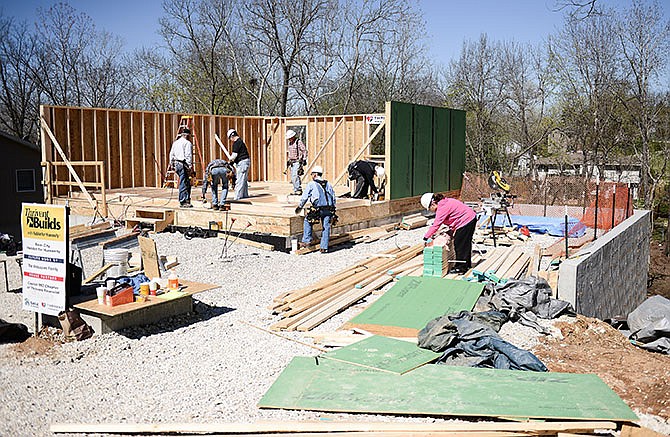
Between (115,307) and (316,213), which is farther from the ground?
(316,213)

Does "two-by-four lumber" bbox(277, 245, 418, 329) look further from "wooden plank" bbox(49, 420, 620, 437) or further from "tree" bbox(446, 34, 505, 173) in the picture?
"tree" bbox(446, 34, 505, 173)

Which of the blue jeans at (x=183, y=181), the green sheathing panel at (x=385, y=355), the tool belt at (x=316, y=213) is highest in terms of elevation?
the blue jeans at (x=183, y=181)

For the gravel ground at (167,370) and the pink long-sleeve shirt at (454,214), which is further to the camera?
the pink long-sleeve shirt at (454,214)

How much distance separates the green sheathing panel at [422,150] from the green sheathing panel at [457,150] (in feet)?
5.97

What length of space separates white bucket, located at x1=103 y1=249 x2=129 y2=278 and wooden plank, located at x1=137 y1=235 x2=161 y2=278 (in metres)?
0.57

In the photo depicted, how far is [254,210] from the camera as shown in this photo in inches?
512

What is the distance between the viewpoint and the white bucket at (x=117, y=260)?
29.8 feet

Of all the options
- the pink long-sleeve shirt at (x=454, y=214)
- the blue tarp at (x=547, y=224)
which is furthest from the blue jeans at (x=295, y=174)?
the pink long-sleeve shirt at (x=454, y=214)

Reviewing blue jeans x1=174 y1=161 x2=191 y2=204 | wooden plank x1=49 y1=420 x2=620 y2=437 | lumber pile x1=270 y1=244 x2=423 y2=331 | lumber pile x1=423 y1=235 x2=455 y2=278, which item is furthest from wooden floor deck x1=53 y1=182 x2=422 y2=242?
wooden plank x1=49 y1=420 x2=620 y2=437

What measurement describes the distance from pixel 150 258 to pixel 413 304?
Result: 3.70m

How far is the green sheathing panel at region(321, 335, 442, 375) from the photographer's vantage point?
6133mm

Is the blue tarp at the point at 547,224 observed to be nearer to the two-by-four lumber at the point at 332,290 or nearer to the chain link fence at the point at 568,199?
the chain link fence at the point at 568,199

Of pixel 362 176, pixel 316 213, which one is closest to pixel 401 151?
pixel 362 176

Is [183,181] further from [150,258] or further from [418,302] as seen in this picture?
[418,302]
